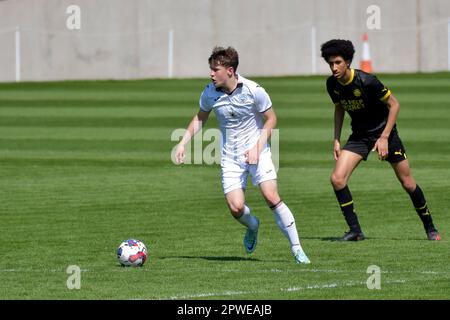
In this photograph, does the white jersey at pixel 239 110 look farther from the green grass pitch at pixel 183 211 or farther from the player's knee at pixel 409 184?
the player's knee at pixel 409 184

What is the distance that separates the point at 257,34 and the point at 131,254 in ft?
101

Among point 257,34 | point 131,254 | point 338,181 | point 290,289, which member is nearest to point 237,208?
point 131,254

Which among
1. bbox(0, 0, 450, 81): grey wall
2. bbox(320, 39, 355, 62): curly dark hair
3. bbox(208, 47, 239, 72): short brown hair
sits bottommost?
bbox(208, 47, 239, 72): short brown hair

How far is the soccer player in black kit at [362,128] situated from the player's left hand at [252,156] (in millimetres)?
1653

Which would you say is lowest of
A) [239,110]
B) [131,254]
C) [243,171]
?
[131,254]

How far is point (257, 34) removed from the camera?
4228cm

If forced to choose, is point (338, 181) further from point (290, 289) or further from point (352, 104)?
point (290, 289)

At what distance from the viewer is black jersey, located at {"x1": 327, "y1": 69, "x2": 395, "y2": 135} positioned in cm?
1338

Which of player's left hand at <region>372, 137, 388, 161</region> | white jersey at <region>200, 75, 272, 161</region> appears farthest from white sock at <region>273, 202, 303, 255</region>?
player's left hand at <region>372, 137, 388, 161</region>

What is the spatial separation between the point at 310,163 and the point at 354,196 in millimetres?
4704

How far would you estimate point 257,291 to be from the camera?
1037 centimetres

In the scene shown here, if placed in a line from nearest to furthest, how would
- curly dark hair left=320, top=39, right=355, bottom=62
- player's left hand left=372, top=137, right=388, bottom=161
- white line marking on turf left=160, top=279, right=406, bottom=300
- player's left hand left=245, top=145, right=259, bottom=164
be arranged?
1. white line marking on turf left=160, top=279, right=406, bottom=300
2. player's left hand left=245, top=145, right=259, bottom=164
3. curly dark hair left=320, top=39, right=355, bottom=62
4. player's left hand left=372, top=137, right=388, bottom=161

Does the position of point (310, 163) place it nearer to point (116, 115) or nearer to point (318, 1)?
point (116, 115)

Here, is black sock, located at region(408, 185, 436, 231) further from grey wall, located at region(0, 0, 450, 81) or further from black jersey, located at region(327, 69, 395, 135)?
grey wall, located at region(0, 0, 450, 81)
